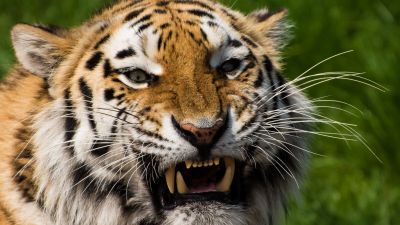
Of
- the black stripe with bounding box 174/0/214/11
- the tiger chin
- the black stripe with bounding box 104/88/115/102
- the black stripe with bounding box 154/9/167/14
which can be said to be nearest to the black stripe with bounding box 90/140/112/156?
the tiger chin

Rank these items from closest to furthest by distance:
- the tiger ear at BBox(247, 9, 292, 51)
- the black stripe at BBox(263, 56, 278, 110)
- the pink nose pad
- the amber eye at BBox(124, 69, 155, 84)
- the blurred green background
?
the pink nose pad, the amber eye at BBox(124, 69, 155, 84), the black stripe at BBox(263, 56, 278, 110), the tiger ear at BBox(247, 9, 292, 51), the blurred green background

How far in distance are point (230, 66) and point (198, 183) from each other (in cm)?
Answer: 38

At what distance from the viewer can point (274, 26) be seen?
11.5 feet

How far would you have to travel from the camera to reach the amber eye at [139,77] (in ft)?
9.87

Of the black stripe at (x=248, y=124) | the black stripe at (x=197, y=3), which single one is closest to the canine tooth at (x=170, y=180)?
the black stripe at (x=248, y=124)

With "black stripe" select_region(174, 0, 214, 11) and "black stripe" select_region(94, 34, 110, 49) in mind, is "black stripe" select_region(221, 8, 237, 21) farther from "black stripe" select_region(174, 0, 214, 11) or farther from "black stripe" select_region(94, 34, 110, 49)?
"black stripe" select_region(94, 34, 110, 49)

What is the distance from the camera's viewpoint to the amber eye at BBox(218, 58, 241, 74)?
3.08 meters

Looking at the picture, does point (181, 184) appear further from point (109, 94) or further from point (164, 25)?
point (164, 25)

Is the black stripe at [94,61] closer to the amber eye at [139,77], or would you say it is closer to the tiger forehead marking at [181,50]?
the tiger forehead marking at [181,50]

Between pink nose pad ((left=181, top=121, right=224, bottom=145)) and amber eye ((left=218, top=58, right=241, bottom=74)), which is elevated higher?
amber eye ((left=218, top=58, right=241, bottom=74))

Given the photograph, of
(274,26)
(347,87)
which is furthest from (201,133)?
(347,87)

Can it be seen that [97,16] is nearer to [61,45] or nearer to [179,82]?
[61,45]

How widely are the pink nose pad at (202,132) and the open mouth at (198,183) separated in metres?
0.12

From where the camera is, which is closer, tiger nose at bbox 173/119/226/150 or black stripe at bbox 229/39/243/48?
tiger nose at bbox 173/119/226/150
